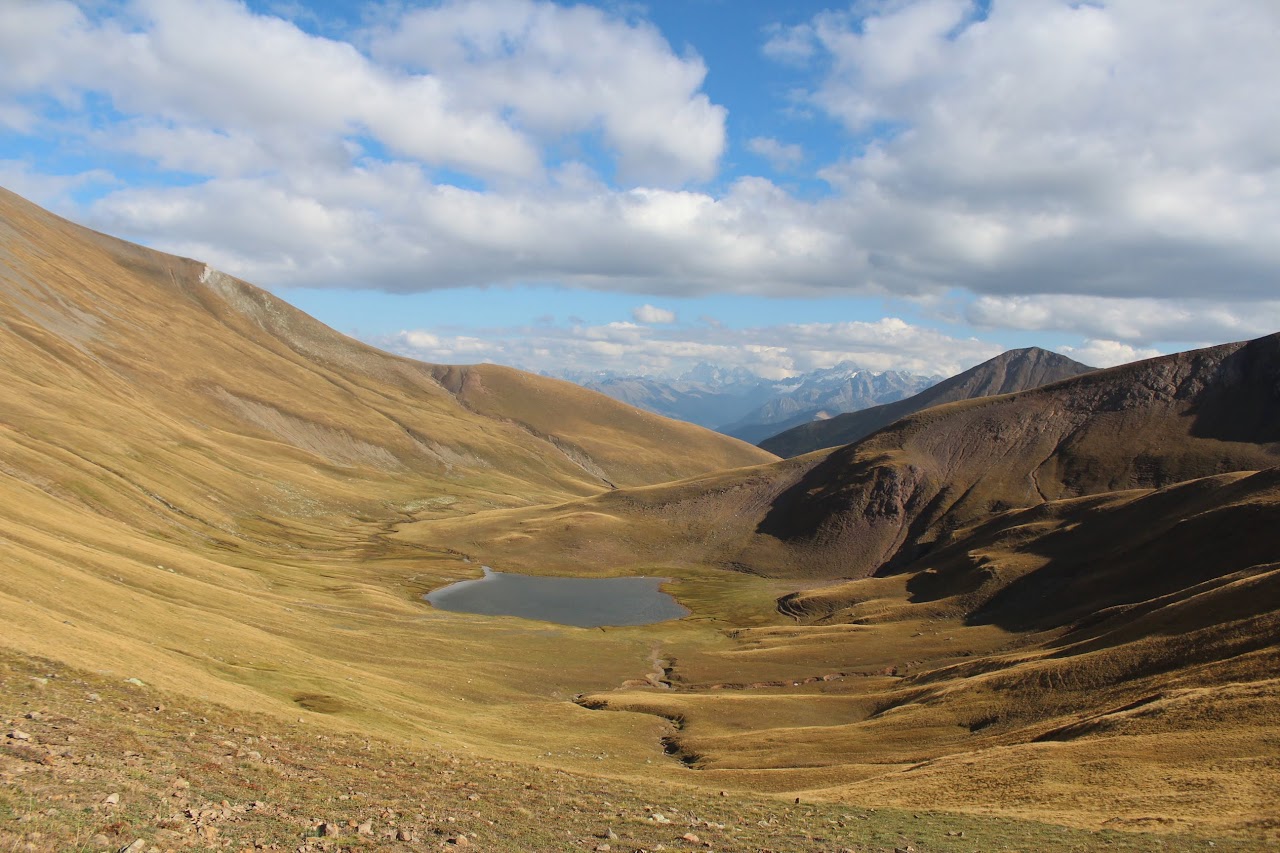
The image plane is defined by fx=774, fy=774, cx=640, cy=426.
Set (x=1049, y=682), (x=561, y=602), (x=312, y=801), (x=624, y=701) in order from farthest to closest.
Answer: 1. (x=561, y=602)
2. (x=624, y=701)
3. (x=1049, y=682)
4. (x=312, y=801)

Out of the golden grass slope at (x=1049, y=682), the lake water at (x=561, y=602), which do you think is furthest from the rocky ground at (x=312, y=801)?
the lake water at (x=561, y=602)

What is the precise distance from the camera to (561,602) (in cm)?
17650

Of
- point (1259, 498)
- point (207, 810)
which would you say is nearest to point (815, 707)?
point (207, 810)

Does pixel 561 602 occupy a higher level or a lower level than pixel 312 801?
lower

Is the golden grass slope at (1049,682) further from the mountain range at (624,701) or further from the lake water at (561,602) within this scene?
the lake water at (561,602)

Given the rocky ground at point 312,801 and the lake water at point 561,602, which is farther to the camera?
the lake water at point 561,602

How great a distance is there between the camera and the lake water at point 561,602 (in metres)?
160

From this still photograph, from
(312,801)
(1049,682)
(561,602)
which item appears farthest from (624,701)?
(561,602)

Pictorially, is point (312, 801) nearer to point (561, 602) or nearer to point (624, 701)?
point (624, 701)

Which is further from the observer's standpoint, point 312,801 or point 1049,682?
point 1049,682

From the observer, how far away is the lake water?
160m

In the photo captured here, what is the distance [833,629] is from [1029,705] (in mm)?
70164

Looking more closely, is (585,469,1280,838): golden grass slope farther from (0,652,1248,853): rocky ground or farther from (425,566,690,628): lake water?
(425,566,690,628): lake water

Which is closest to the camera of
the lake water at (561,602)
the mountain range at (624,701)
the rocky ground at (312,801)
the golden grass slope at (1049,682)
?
the rocky ground at (312,801)
